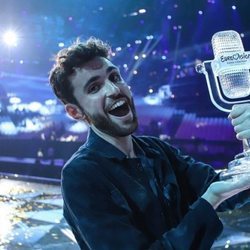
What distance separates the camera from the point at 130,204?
124 centimetres

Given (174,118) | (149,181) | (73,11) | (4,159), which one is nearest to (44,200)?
(149,181)

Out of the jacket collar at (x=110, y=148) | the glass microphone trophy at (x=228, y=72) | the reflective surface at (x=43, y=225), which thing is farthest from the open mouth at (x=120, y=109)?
the reflective surface at (x=43, y=225)

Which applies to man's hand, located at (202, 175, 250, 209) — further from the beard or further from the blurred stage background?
the blurred stage background

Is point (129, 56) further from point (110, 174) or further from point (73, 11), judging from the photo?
point (110, 174)

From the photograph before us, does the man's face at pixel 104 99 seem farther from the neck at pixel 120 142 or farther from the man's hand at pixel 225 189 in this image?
the man's hand at pixel 225 189

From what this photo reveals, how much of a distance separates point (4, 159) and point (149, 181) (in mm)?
10907

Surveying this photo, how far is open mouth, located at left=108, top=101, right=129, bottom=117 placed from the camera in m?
1.35

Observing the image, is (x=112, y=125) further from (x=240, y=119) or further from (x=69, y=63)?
(x=240, y=119)

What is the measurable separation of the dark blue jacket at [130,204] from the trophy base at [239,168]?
110mm

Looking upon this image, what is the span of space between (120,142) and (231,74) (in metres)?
0.44

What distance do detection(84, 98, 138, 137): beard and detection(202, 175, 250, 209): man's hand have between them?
35 centimetres

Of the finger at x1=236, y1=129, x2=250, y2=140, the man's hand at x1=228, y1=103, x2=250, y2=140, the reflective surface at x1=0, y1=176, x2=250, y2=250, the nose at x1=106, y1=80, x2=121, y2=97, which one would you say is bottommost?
the reflective surface at x1=0, y1=176, x2=250, y2=250

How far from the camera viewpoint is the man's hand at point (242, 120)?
117cm

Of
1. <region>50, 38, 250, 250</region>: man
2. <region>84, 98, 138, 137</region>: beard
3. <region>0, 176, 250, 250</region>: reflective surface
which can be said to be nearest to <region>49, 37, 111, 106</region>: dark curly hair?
<region>50, 38, 250, 250</region>: man
